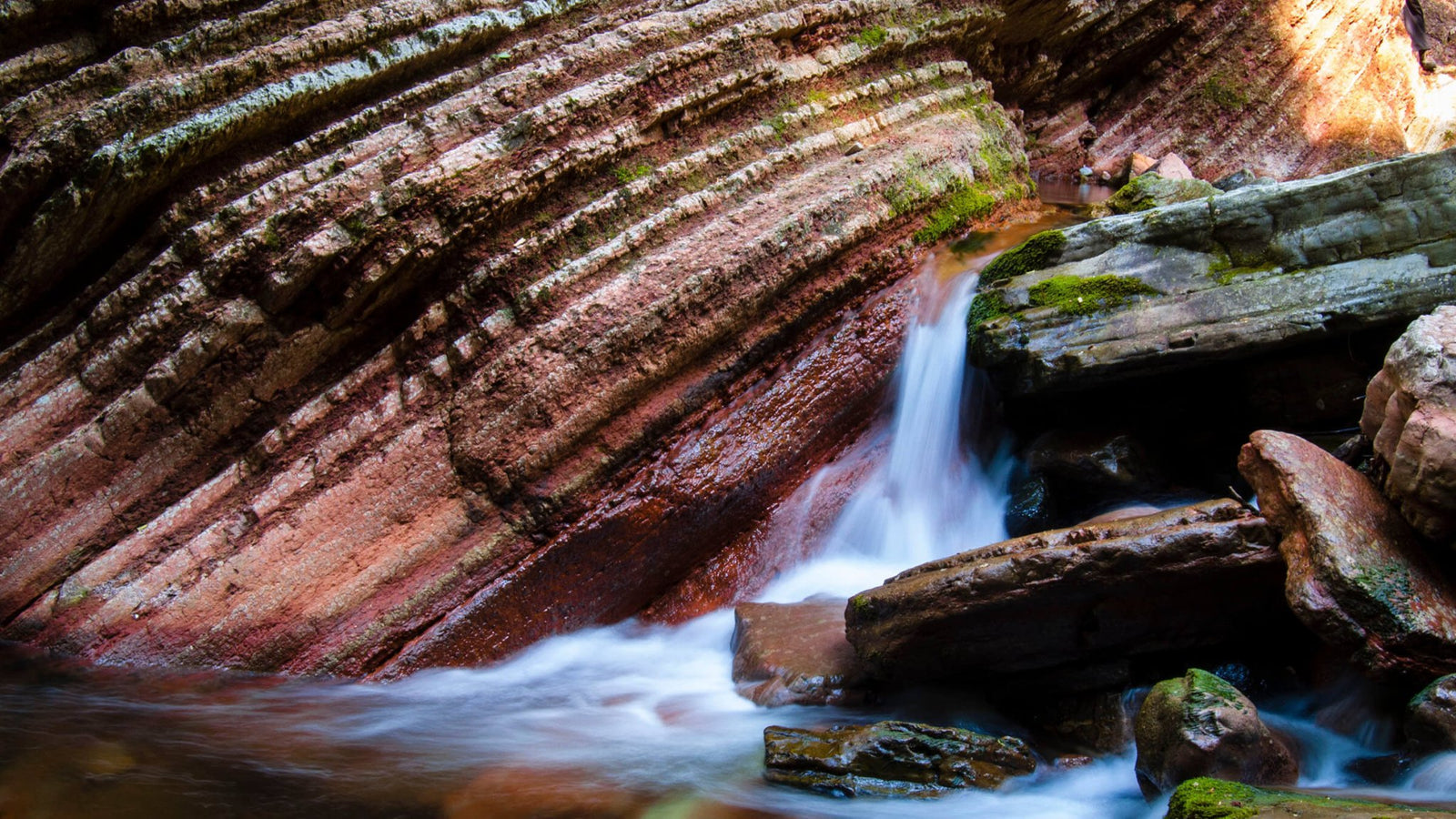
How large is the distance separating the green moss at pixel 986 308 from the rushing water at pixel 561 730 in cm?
35

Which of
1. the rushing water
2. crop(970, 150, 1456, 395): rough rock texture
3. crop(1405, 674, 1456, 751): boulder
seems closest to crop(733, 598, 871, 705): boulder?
the rushing water

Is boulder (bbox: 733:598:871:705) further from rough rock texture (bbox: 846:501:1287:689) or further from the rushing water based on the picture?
rough rock texture (bbox: 846:501:1287:689)

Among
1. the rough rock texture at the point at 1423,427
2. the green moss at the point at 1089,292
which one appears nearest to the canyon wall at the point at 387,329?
the green moss at the point at 1089,292

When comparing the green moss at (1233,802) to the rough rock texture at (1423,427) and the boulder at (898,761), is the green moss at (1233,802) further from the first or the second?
the rough rock texture at (1423,427)

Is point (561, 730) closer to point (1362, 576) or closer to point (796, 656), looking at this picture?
point (796, 656)

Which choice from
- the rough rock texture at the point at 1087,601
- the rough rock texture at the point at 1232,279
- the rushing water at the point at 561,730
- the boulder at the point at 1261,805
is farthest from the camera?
the rough rock texture at the point at 1232,279

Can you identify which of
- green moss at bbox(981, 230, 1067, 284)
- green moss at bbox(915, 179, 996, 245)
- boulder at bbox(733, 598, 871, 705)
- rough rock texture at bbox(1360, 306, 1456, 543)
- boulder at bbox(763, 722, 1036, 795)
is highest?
green moss at bbox(915, 179, 996, 245)

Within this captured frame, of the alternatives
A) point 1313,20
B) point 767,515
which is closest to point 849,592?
point 767,515

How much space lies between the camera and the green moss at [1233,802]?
3131 millimetres

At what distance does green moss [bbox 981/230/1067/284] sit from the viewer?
6.68 m

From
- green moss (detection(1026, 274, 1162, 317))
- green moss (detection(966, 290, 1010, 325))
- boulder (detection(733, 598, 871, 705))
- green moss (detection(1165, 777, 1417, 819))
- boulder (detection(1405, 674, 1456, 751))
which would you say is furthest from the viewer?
green moss (detection(966, 290, 1010, 325))

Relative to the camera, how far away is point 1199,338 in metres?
5.68

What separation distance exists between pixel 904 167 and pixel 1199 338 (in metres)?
3.03

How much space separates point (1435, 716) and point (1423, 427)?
45.6 inches
